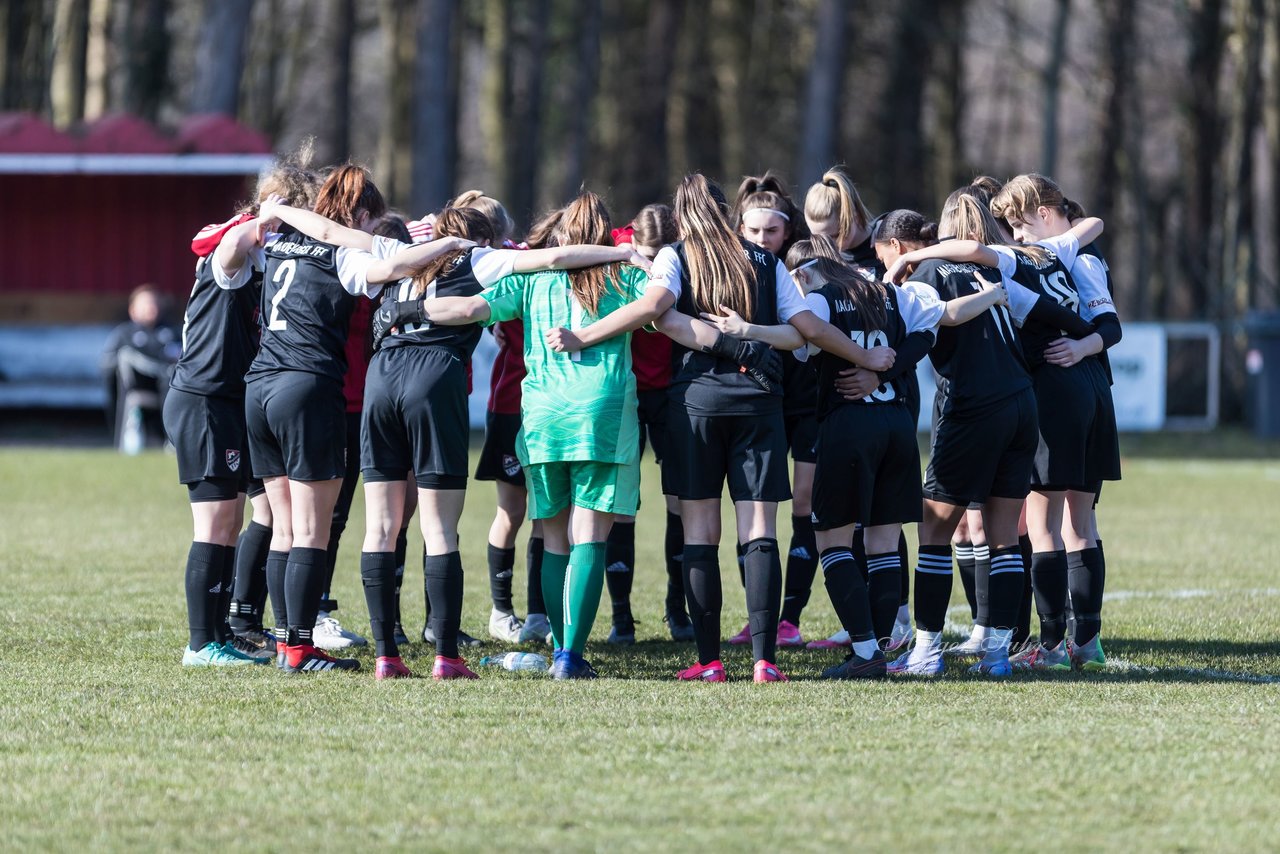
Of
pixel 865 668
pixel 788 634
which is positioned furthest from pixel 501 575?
pixel 865 668

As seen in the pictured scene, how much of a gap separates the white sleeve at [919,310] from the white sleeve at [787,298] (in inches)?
16.4

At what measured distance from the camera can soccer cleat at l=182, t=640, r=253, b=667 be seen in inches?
265

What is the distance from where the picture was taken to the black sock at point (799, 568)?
7.60 m

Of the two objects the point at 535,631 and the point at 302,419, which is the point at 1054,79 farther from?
the point at 302,419

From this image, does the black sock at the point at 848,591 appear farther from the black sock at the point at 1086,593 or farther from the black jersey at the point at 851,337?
the black sock at the point at 1086,593

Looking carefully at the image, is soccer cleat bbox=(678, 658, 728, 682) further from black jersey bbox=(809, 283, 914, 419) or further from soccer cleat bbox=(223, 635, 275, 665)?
soccer cleat bbox=(223, 635, 275, 665)

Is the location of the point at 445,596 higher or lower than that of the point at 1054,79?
lower

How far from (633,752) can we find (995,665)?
6.78 ft

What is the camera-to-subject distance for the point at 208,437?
6.71 m

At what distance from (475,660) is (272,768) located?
2149mm

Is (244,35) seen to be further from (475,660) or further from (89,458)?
(475,660)

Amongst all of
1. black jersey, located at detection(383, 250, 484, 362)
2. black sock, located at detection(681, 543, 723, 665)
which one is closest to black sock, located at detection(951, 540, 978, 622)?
black sock, located at detection(681, 543, 723, 665)

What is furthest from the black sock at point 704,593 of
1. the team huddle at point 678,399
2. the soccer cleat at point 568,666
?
the soccer cleat at point 568,666

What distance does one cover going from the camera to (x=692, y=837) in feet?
14.0
